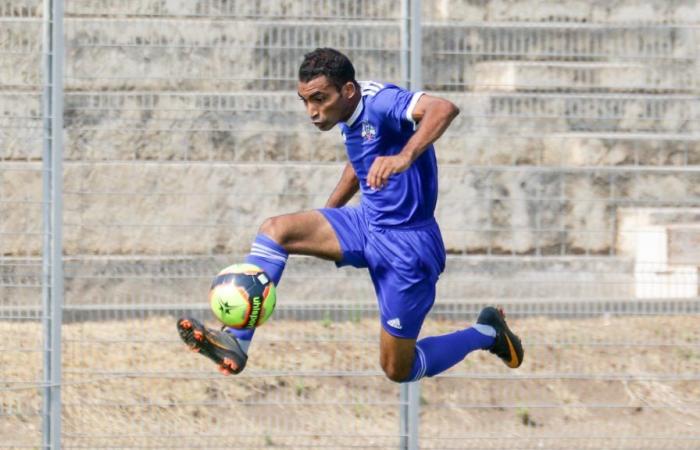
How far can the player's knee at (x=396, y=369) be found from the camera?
299 inches

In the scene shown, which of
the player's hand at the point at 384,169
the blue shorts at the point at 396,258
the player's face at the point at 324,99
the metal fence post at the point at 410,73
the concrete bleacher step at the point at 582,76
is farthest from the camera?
the concrete bleacher step at the point at 582,76

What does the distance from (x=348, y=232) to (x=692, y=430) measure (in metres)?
3.04

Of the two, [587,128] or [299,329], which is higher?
[587,128]

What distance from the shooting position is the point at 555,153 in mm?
9703

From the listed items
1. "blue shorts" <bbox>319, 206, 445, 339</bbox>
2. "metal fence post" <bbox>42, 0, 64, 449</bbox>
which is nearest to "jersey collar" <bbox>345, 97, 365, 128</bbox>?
"blue shorts" <bbox>319, 206, 445, 339</bbox>

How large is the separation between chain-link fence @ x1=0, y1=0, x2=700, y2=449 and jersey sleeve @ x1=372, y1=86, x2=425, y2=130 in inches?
50.1

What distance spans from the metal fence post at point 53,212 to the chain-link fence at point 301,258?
5 centimetres

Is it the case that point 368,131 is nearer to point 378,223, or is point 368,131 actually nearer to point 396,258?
point 378,223

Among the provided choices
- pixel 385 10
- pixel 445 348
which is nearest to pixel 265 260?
pixel 445 348

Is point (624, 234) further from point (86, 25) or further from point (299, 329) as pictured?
point (86, 25)

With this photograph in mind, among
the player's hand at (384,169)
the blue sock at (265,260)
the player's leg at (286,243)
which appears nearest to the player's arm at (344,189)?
the player's leg at (286,243)

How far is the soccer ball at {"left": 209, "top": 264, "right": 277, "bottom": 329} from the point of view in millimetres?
6770

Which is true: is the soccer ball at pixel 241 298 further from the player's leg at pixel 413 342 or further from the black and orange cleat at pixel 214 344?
the player's leg at pixel 413 342

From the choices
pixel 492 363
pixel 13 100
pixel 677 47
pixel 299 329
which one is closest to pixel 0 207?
pixel 13 100
